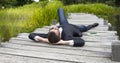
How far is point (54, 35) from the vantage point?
388 centimetres

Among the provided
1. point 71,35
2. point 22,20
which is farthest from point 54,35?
point 22,20

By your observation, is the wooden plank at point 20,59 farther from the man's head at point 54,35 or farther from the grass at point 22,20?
the grass at point 22,20

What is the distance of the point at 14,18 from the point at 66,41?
305 cm

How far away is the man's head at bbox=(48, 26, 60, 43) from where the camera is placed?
152 inches

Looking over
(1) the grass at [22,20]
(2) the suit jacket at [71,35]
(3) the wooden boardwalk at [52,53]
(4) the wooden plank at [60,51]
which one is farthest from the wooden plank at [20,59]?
(1) the grass at [22,20]

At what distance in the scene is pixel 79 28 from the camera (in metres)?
5.39

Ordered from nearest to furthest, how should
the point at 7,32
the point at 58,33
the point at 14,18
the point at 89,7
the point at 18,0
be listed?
the point at 58,33 < the point at 7,32 < the point at 14,18 < the point at 89,7 < the point at 18,0

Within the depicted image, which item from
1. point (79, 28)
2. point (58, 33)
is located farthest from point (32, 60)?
point (79, 28)

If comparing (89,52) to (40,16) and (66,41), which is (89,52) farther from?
(40,16)

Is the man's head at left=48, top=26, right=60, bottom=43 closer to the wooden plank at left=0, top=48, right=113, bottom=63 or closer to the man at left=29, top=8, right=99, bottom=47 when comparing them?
the man at left=29, top=8, right=99, bottom=47

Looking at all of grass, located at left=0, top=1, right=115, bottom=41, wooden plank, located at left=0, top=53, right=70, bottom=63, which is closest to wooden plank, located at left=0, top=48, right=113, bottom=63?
wooden plank, located at left=0, top=53, right=70, bottom=63

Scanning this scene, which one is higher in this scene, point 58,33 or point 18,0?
point 58,33

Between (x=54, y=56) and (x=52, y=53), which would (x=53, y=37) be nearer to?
(x=52, y=53)

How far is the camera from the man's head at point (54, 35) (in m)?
3.86
